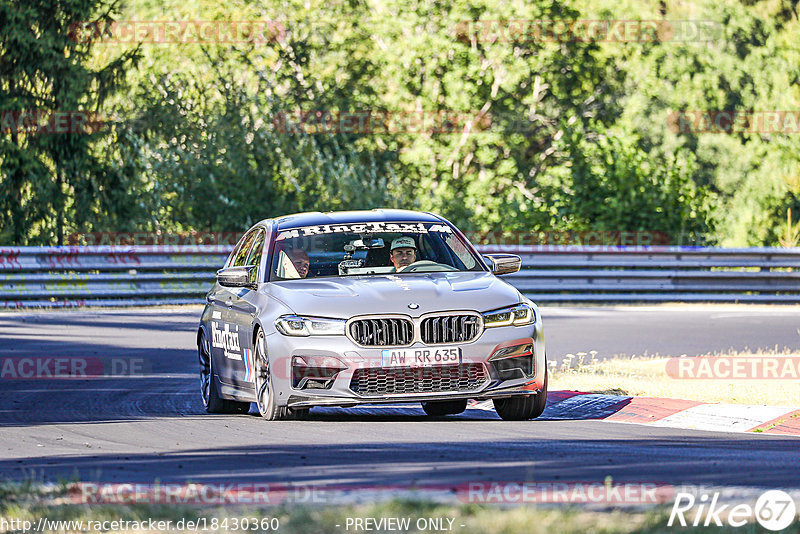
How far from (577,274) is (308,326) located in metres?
16.5

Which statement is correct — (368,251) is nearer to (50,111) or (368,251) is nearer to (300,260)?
(300,260)

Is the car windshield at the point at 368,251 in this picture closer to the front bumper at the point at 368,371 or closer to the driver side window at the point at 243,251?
the driver side window at the point at 243,251

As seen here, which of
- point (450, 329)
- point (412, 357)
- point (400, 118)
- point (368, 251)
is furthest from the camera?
point (400, 118)

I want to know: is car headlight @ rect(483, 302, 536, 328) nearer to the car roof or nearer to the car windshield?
the car windshield

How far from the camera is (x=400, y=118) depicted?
44.8 m

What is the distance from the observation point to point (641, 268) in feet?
88.8

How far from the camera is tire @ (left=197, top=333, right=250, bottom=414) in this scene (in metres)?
11.9

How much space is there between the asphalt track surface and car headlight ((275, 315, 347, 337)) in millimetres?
681

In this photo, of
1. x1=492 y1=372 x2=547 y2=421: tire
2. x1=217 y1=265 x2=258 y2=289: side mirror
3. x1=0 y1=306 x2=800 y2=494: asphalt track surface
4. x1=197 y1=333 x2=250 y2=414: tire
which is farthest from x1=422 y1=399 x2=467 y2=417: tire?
x1=217 y1=265 x2=258 y2=289: side mirror

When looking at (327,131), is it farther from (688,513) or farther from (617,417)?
(688,513)

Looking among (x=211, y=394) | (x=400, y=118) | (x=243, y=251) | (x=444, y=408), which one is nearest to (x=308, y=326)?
(x=444, y=408)

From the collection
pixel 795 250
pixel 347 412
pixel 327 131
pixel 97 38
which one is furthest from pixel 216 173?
pixel 347 412

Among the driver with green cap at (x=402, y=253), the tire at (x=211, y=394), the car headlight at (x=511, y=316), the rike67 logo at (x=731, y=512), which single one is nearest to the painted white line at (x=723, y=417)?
the car headlight at (x=511, y=316)

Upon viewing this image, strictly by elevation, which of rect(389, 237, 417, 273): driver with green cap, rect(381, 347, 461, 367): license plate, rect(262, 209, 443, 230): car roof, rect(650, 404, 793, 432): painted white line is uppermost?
rect(262, 209, 443, 230): car roof
